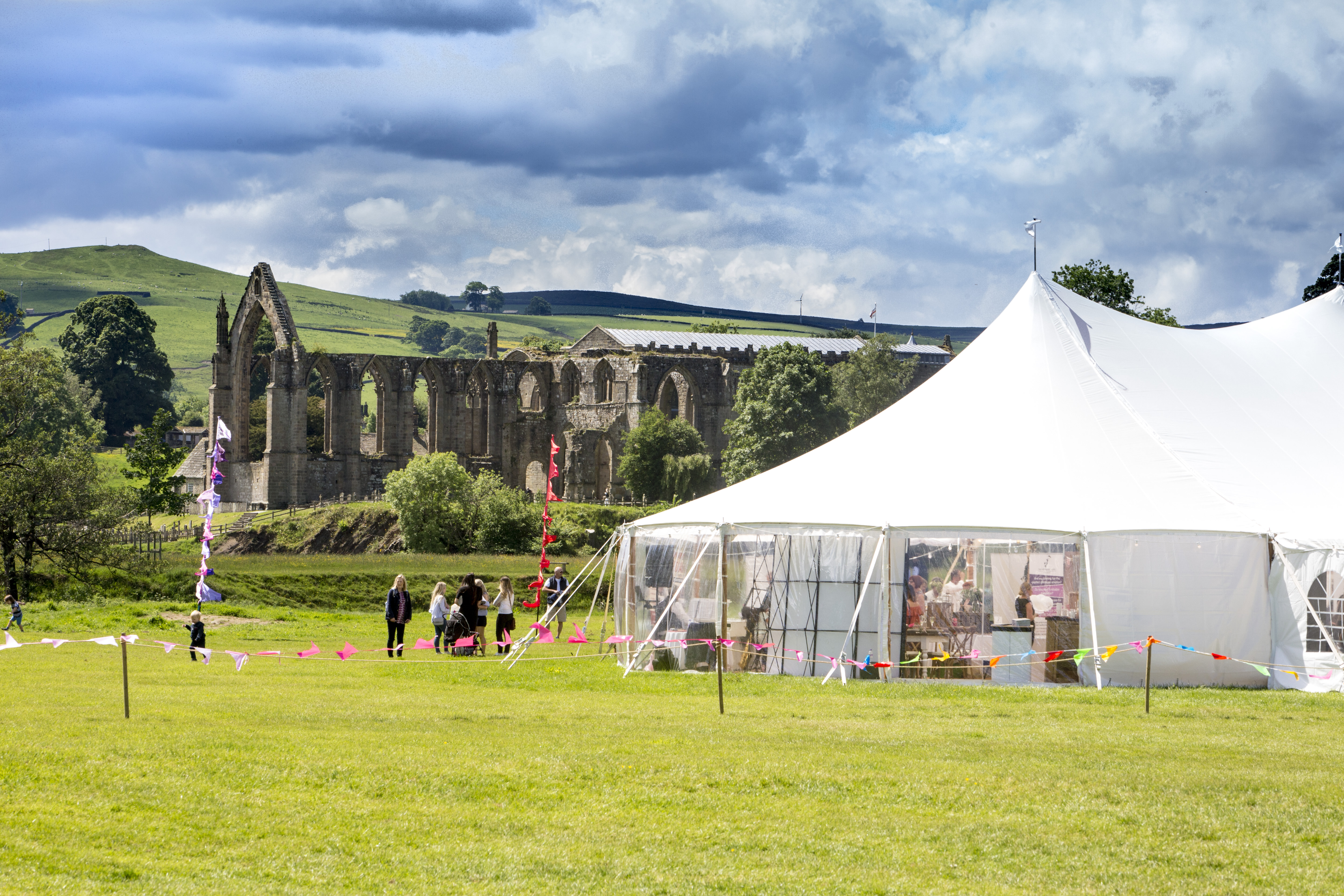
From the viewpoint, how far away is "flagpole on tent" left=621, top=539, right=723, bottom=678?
16266mm

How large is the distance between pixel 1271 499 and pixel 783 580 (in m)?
6.13

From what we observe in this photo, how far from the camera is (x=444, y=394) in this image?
208 feet

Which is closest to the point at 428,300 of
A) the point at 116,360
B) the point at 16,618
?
the point at 116,360

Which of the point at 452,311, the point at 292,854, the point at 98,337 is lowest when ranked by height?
the point at 292,854

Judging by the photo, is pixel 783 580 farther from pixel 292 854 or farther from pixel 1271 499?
pixel 292 854

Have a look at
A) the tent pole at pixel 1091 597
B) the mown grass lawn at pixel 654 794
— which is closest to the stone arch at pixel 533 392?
the tent pole at pixel 1091 597

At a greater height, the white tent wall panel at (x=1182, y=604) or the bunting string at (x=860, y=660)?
the white tent wall panel at (x=1182, y=604)

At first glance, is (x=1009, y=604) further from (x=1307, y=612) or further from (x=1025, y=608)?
(x=1307, y=612)

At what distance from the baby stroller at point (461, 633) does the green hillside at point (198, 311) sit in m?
95.6

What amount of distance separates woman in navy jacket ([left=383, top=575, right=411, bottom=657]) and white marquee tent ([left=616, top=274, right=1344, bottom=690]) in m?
2.90

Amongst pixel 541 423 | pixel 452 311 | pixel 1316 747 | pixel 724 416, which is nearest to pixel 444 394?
pixel 541 423

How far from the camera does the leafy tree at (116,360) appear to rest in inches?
3388

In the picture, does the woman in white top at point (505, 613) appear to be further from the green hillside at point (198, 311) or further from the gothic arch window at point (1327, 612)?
the green hillside at point (198, 311)

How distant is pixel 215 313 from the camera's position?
130750 mm
